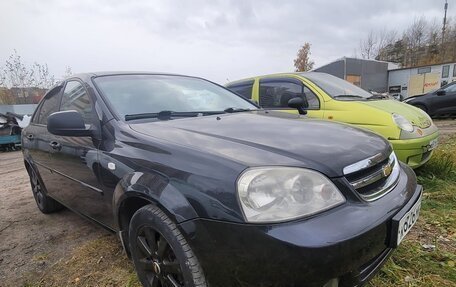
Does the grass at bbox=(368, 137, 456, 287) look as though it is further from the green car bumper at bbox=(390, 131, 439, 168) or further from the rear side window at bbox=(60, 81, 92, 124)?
the rear side window at bbox=(60, 81, 92, 124)

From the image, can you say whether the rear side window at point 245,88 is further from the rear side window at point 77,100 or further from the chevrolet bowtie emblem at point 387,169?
the chevrolet bowtie emblem at point 387,169

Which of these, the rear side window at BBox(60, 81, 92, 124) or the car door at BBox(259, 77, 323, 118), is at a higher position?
the rear side window at BBox(60, 81, 92, 124)

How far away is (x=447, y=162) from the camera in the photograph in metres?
3.98

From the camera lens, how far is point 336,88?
4598 millimetres

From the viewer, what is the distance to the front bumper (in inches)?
49.6

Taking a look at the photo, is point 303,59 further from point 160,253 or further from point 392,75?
point 160,253

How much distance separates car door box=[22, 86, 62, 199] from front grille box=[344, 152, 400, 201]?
2.60m

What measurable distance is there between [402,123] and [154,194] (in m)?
3.07

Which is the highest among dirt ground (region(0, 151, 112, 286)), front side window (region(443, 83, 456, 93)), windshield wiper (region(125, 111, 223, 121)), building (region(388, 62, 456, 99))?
windshield wiper (region(125, 111, 223, 121))

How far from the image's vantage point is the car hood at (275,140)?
150 centimetres

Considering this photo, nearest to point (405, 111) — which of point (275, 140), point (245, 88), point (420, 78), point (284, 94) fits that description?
point (284, 94)

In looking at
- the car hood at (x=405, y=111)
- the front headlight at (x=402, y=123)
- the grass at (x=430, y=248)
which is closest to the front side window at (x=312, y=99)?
the car hood at (x=405, y=111)

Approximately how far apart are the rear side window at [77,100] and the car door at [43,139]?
0.71ft

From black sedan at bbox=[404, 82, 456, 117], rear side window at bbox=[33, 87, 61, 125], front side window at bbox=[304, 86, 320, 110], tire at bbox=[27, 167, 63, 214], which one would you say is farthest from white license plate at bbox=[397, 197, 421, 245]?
black sedan at bbox=[404, 82, 456, 117]
